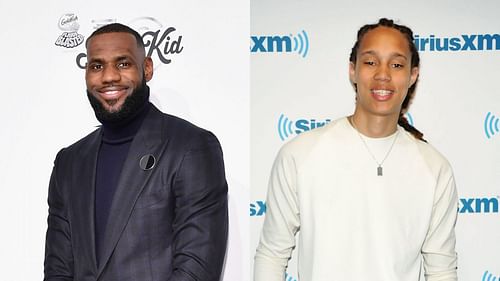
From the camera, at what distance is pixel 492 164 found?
279cm

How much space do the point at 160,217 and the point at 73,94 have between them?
2.84 ft

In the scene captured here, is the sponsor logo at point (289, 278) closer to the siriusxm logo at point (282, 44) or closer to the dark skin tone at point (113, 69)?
the siriusxm logo at point (282, 44)

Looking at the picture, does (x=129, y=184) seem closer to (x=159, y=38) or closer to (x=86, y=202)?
(x=86, y=202)

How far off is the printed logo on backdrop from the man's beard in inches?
57.4

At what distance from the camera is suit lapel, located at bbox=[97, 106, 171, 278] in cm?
217

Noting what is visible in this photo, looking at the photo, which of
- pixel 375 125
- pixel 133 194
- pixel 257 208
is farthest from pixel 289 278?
pixel 133 194

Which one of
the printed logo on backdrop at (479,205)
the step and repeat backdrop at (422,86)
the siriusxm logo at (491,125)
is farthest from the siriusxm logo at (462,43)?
the printed logo on backdrop at (479,205)

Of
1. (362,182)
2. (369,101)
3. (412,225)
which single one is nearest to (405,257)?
(412,225)

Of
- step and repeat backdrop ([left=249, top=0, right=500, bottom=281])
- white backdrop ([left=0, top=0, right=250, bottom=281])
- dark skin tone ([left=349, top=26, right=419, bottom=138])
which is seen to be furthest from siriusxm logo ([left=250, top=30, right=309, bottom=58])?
dark skin tone ([left=349, top=26, right=419, bottom=138])

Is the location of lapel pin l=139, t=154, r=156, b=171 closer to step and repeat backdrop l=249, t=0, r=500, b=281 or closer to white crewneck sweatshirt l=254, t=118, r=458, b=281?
white crewneck sweatshirt l=254, t=118, r=458, b=281

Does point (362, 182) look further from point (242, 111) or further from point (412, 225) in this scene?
point (242, 111)

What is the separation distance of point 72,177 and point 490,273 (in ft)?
5.94

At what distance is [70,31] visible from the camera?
2764 mm

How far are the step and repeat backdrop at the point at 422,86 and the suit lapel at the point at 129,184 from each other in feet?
2.24
